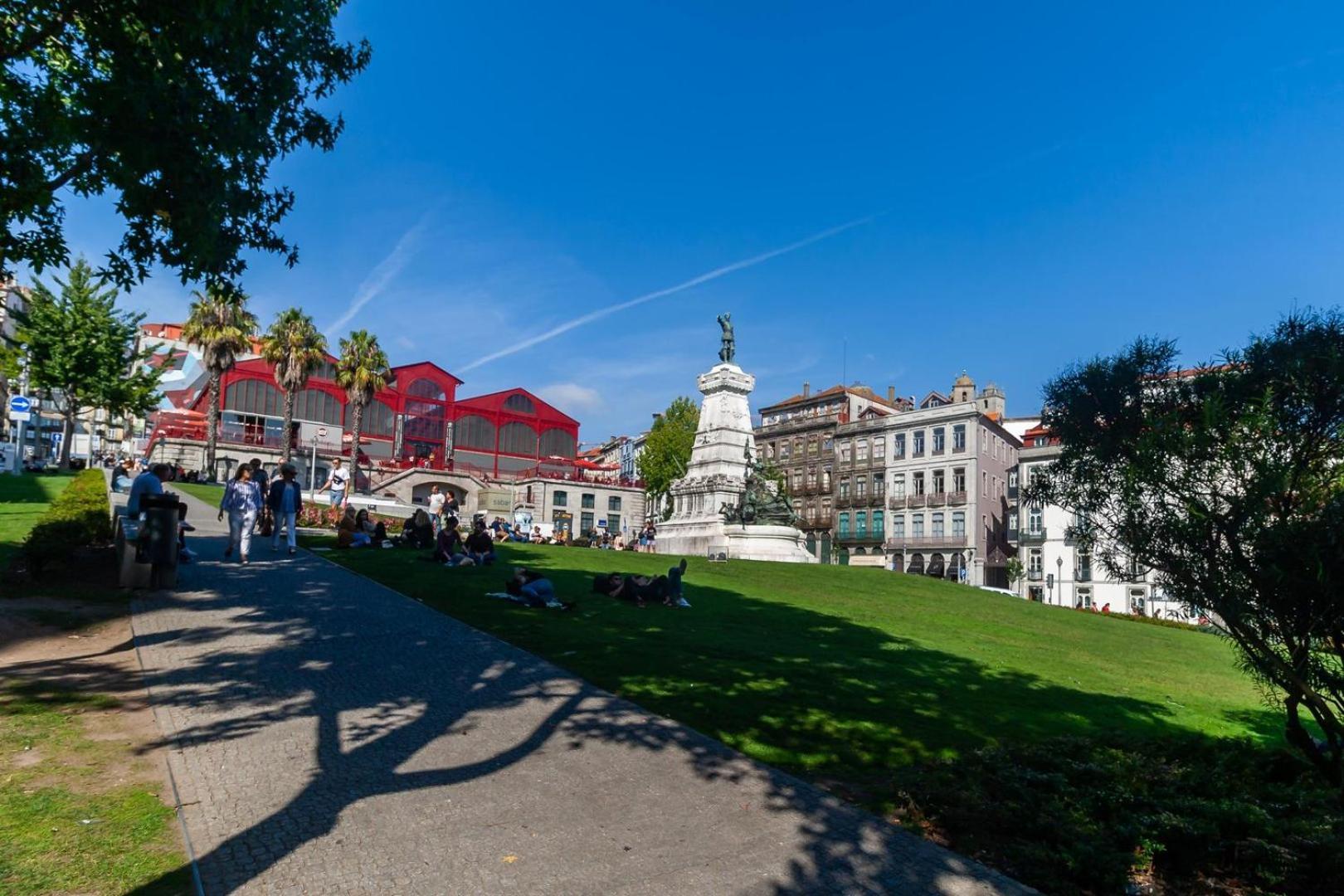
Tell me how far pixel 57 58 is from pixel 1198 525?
14.0 metres

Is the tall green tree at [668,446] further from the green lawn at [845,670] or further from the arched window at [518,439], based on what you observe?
the green lawn at [845,670]

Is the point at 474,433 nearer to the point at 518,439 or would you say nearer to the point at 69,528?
the point at 518,439

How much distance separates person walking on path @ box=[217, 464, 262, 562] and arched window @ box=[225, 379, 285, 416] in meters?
47.0

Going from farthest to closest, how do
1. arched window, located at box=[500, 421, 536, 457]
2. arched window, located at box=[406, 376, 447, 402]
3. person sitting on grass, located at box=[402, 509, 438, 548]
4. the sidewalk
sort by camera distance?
arched window, located at box=[500, 421, 536, 457], arched window, located at box=[406, 376, 447, 402], person sitting on grass, located at box=[402, 509, 438, 548], the sidewalk

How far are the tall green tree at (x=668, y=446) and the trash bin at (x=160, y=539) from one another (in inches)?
2044

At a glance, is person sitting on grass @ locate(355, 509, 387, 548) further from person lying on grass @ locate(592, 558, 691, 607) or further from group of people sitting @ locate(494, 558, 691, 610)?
person lying on grass @ locate(592, 558, 691, 607)

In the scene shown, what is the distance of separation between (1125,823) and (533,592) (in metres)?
8.69

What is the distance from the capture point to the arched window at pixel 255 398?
56.8m

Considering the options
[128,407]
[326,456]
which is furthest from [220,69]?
[326,456]

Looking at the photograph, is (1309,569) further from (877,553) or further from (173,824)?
(877,553)

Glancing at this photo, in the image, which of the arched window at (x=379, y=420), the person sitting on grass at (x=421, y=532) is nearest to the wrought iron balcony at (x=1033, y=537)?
the arched window at (x=379, y=420)

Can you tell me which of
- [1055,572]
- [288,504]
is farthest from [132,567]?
[1055,572]

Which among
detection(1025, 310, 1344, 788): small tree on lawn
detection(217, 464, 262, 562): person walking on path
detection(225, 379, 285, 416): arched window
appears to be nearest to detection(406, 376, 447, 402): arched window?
detection(225, 379, 285, 416): arched window

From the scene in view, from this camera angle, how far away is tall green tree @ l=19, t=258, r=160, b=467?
3628 cm
